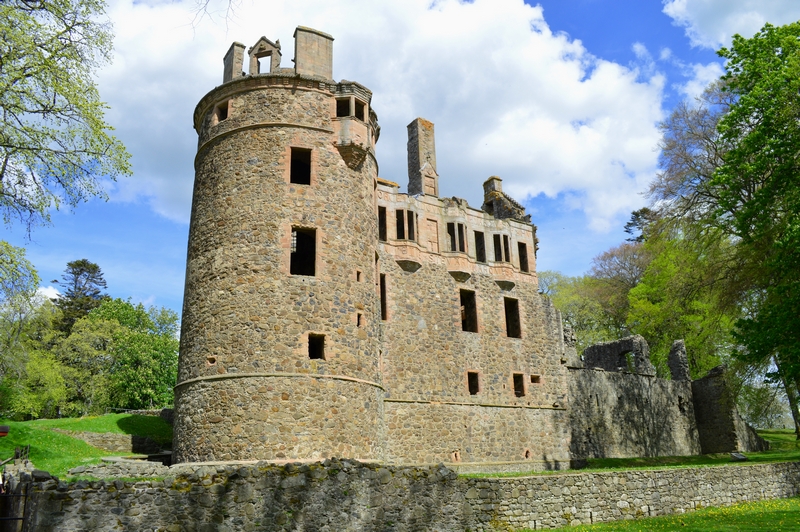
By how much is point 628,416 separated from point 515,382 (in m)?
8.49

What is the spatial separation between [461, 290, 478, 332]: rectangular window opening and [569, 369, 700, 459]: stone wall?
6.21 meters

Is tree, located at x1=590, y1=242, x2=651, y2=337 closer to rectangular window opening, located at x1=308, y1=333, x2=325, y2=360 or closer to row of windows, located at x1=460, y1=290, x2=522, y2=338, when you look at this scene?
row of windows, located at x1=460, y1=290, x2=522, y2=338

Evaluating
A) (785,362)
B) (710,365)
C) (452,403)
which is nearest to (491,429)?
(452,403)

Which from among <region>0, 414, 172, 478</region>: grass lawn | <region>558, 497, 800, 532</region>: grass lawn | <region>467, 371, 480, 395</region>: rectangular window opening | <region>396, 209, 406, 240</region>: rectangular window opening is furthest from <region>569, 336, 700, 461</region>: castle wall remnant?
<region>0, 414, 172, 478</region>: grass lawn

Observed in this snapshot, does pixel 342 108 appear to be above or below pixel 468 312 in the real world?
above

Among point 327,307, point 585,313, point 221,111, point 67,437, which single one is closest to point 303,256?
point 221,111

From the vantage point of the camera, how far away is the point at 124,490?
9.34m

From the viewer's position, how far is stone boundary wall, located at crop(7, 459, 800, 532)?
9117 mm

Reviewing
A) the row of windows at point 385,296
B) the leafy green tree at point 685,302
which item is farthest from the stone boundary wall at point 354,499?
the leafy green tree at point 685,302

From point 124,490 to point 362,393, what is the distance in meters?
8.05

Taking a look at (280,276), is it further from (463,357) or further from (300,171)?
(463,357)

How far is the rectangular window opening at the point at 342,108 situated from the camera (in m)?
19.1

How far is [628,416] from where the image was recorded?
30000 mm

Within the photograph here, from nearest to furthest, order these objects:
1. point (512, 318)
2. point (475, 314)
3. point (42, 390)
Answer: point (475, 314) < point (512, 318) < point (42, 390)
